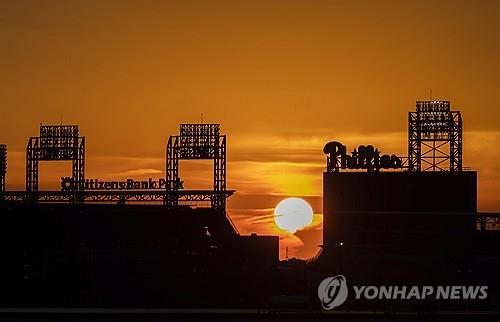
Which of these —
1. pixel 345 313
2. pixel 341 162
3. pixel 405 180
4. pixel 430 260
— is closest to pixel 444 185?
pixel 405 180

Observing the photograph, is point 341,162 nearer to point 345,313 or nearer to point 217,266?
point 217,266

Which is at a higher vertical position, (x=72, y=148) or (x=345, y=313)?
(x=72, y=148)

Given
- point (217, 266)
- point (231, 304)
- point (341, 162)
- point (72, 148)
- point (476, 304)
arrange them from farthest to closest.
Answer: point (72, 148), point (341, 162), point (217, 266), point (231, 304), point (476, 304)

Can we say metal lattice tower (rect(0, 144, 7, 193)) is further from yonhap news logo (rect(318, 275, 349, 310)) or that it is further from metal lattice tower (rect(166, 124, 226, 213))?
yonhap news logo (rect(318, 275, 349, 310))

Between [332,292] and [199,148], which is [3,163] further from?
[332,292]

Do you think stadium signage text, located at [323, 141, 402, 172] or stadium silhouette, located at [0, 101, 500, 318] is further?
stadium signage text, located at [323, 141, 402, 172]

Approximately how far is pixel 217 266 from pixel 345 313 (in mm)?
58249

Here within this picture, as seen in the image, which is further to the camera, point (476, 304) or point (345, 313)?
point (476, 304)

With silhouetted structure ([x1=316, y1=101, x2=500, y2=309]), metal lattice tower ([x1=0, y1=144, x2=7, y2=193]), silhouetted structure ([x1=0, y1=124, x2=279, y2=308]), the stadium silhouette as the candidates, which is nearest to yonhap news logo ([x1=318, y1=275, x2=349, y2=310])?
the stadium silhouette

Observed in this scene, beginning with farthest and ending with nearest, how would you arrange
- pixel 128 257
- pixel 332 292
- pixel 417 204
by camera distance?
pixel 417 204 → pixel 128 257 → pixel 332 292

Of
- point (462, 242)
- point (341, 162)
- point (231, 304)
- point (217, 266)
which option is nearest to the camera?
point (231, 304)

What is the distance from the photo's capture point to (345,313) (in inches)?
2977

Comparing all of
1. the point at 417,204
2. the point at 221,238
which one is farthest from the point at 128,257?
the point at 417,204

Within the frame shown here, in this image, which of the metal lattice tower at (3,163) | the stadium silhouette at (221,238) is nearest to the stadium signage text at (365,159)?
the stadium silhouette at (221,238)
